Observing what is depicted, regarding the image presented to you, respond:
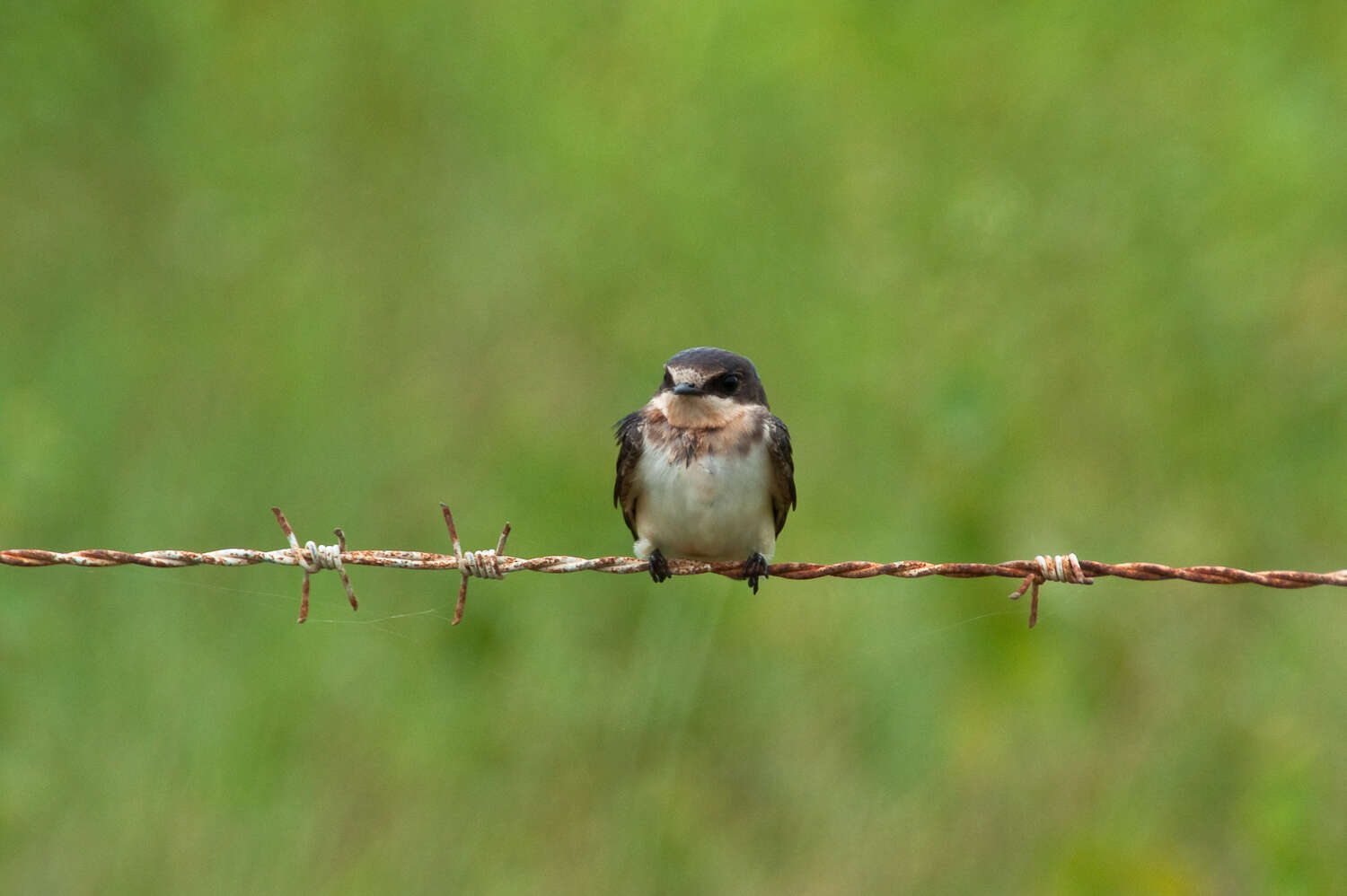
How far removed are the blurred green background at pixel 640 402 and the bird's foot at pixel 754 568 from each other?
1.80 ft

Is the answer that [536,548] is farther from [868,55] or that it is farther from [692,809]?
[868,55]

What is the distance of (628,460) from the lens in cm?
523

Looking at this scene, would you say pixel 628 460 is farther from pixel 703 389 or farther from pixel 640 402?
pixel 640 402

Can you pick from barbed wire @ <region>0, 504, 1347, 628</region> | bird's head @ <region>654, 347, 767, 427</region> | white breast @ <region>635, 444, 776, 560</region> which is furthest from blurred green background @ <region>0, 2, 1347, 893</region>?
barbed wire @ <region>0, 504, 1347, 628</region>

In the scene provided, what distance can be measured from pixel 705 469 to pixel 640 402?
1476 mm

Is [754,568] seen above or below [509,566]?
above

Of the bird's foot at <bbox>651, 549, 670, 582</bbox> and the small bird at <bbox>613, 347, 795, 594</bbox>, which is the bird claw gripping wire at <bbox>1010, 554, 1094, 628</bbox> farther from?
the bird's foot at <bbox>651, 549, 670, 582</bbox>

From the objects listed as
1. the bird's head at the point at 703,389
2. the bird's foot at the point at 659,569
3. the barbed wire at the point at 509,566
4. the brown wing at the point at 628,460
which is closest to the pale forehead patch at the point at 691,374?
the bird's head at the point at 703,389

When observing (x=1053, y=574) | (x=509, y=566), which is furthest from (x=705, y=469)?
(x=1053, y=574)

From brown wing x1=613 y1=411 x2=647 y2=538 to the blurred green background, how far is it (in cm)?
55

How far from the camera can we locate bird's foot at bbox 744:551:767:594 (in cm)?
500

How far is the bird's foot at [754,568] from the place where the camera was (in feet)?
16.4

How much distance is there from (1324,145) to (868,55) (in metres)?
2.09

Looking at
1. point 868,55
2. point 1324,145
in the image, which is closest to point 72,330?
point 868,55
